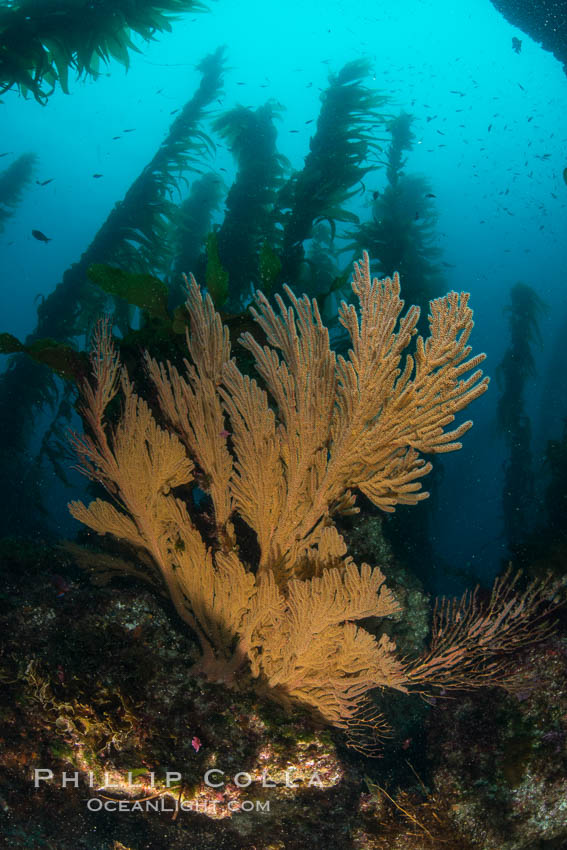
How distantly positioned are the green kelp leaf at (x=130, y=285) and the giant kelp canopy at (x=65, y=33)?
320cm

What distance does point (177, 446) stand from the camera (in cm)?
237

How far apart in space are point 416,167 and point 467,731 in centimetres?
7916

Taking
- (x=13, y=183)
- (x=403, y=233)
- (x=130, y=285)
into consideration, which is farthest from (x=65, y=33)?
(x=13, y=183)

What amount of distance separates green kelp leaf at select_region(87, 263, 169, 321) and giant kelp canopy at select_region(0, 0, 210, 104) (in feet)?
10.5

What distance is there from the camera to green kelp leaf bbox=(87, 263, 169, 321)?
2.54 metres

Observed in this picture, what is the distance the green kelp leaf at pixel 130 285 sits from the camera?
254 cm

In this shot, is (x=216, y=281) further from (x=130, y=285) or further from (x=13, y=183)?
(x=13, y=183)

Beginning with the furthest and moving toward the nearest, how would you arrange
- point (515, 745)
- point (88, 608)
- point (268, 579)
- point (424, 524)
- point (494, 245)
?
1. point (494, 245)
2. point (424, 524)
3. point (515, 745)
4. point (88, 608)
5. point (268, 579)

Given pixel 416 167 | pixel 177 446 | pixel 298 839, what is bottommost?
pixel 298 839

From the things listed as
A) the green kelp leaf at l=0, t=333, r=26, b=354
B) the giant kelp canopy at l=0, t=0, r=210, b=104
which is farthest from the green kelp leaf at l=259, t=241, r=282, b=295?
the giant kelp canopy at l=0, t=0, r=210, b=104

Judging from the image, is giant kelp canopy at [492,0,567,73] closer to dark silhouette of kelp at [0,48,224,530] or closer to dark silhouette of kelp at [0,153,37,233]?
dark silhouette of kelp at [0,48,224,530]

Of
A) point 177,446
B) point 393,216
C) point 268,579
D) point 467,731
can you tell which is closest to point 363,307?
point 177,446

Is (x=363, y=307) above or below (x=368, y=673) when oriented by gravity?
above

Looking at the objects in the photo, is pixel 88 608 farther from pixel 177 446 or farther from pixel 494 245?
pixel 494 245
